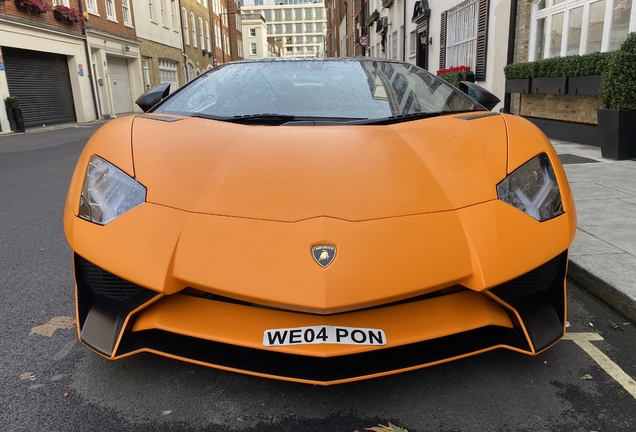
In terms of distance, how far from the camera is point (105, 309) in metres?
1.58

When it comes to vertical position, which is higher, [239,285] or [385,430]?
[239,285]

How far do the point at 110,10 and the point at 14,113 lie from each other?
32.7ft

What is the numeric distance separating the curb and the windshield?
43.2 inches

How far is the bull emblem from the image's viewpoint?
143 centimetres

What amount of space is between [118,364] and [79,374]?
14 centimetres

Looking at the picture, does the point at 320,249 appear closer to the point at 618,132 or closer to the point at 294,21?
the point at 618,132

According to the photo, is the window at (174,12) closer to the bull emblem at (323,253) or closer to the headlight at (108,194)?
the headlight at (108,194)

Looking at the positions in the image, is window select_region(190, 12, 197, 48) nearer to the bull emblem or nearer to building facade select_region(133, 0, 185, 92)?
building facade select_region(133, 0, 185, 92)

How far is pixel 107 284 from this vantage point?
158 centimetres

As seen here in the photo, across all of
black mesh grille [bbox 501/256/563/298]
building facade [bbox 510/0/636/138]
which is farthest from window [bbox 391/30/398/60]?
black mesh grille [bbox 501/256/563/298]

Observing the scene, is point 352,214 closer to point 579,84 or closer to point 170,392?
point 170,392

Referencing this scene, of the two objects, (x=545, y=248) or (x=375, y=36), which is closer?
(x=545, y=248)

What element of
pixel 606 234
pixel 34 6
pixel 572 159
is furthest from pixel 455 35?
pixel 34 6

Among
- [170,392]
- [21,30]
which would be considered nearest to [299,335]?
[170,392]
